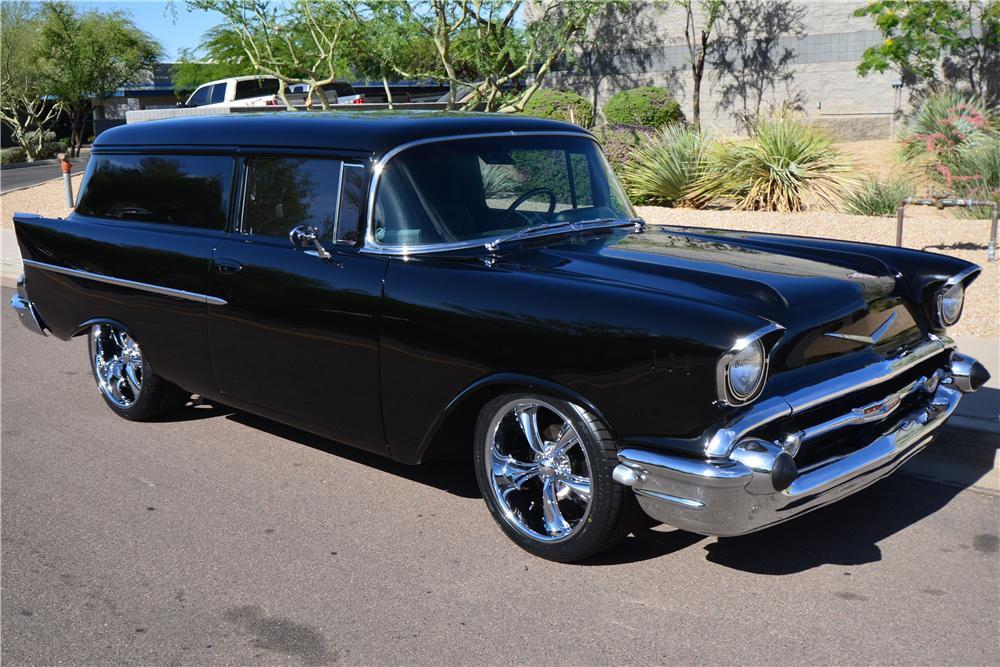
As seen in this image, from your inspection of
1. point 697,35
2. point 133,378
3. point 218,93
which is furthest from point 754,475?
point 218,93

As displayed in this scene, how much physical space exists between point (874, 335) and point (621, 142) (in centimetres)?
1067

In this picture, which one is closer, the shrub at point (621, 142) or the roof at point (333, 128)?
the roof at point (333, 128)

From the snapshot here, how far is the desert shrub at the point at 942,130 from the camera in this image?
45.4 ft

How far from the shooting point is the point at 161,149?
5.62m

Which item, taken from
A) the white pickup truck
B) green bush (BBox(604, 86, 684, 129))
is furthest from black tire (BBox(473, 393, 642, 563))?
the white pickup truck

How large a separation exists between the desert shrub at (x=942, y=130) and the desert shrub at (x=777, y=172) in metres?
1.78

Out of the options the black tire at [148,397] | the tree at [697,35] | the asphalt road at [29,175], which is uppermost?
the tree at [697,35]

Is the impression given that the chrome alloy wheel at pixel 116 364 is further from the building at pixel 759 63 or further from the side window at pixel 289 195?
the building at pixel 759 63

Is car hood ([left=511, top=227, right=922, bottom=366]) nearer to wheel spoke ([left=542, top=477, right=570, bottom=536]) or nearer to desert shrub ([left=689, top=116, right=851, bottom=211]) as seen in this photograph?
wheel spoke ([left=542, top=477, right=570, bottom=536])

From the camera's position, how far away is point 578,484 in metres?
3.96

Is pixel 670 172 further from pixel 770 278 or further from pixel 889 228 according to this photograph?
pixel 770 278

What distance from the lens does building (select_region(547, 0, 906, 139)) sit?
23109mm

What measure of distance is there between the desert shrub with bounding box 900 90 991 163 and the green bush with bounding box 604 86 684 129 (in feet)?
19.3

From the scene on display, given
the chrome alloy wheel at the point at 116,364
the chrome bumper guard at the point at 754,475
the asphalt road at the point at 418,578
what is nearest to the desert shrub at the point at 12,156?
the chrome alloy wheel at the point at 116,364
